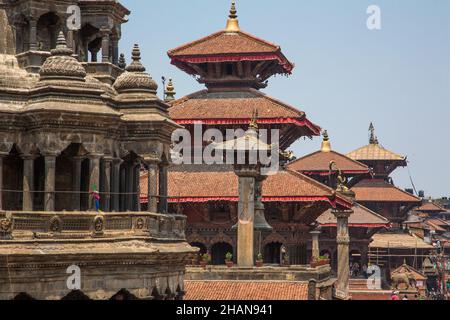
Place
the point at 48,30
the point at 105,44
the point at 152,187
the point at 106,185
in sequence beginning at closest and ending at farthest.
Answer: the point at 106,185 → the point at 152,187 → the point at 48,30 → the point at 105,44

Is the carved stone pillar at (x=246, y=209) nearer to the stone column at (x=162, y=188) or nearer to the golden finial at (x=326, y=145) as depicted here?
the stone column at (x=162, y=188)

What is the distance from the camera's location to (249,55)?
A: 59906mm

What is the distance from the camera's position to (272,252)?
190ft

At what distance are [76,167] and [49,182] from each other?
1443 mm

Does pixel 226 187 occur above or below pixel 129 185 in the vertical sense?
above

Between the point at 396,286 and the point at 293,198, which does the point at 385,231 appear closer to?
the point at 396,286

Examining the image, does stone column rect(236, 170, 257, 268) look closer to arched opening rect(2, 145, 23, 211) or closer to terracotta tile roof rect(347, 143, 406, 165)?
arched opening rect(2, 145, 23, 211)

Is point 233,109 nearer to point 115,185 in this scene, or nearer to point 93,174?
point 115,185

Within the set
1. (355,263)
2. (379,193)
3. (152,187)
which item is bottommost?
(355,263)

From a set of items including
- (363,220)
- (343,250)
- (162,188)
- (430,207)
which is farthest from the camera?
(430,207)

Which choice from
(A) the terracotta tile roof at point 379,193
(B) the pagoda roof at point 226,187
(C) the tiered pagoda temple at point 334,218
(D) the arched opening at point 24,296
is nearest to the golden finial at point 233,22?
(B) the pagoda roof at point 226,187

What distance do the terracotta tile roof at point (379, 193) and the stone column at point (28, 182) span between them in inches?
2300

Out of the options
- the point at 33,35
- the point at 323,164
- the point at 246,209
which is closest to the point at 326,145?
the point at 323,164
